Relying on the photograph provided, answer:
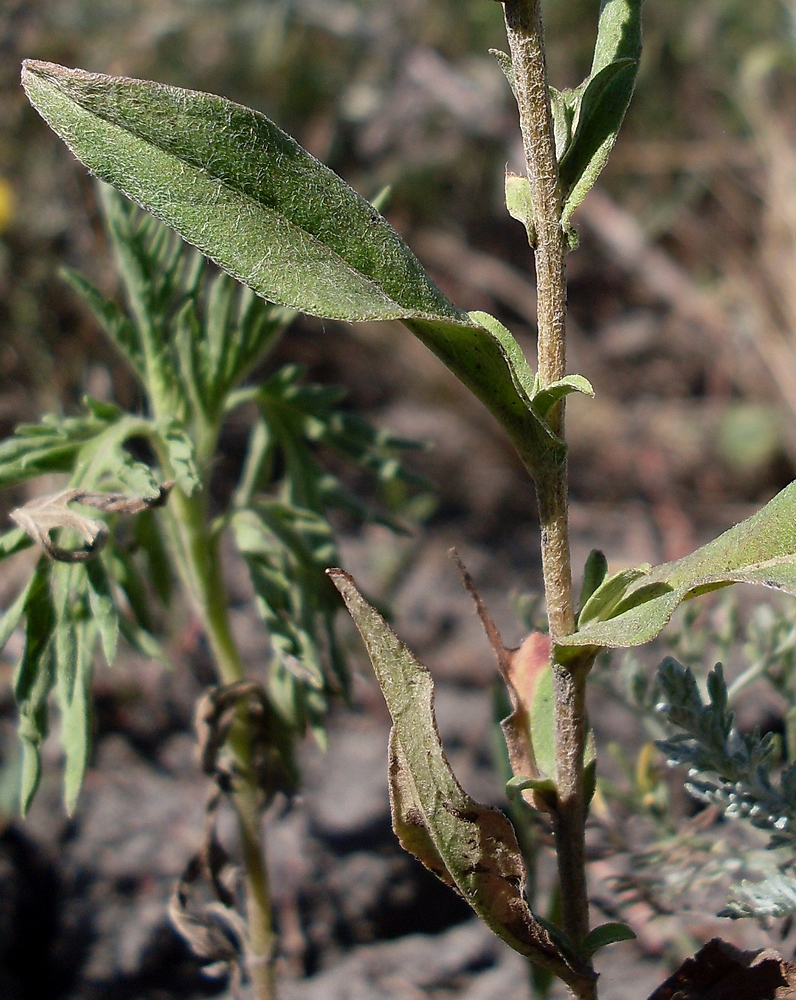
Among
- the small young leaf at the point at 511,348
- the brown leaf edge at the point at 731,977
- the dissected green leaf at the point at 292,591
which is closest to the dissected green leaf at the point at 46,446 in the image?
the dissected green leaf at the point at 292,591

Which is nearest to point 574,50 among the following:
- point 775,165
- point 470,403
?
point 775,165

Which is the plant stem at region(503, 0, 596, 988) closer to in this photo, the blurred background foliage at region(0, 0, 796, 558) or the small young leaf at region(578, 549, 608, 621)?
the small young leaf at region(578, 549, 608, 621)

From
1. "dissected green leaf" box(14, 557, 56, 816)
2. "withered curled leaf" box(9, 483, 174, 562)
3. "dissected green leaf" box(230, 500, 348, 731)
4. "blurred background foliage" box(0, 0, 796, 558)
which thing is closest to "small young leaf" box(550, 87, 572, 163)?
"withered curled leaf" box(9, 483, 174, 562)

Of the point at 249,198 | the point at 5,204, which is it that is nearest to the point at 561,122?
the point at 249,198

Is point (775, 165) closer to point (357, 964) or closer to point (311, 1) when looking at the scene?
point (311, 1)

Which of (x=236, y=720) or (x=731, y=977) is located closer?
(x=731, y=977)

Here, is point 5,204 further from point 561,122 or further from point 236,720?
point 561,122
